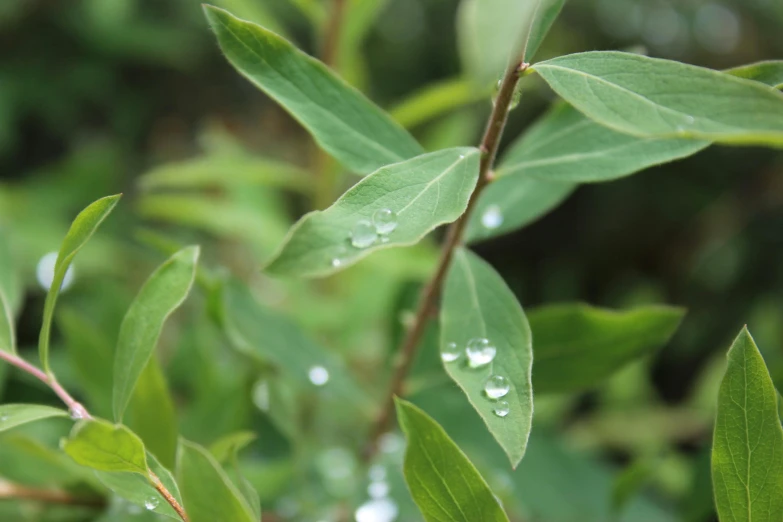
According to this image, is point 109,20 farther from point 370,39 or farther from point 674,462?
point 674,462

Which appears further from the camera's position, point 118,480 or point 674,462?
point 674,462

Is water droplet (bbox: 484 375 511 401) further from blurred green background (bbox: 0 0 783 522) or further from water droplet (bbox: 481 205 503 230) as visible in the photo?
blurred green background (bbox: 0 0 783 522)

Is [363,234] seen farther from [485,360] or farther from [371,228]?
[485,360]

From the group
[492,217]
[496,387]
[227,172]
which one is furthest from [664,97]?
[227,172]


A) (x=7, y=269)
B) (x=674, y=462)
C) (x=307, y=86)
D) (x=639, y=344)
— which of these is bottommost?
(x=674, y=462)

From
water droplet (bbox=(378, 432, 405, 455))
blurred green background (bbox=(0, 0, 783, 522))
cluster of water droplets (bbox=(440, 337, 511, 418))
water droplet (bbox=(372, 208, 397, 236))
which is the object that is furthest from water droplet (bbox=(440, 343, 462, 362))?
blurred green background (bbox=(0, 0, 783, 522))

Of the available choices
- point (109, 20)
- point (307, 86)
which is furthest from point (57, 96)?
point (307, 86)

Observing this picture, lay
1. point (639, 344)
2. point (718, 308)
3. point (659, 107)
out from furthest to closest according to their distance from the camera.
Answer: point (718, 308) < point (639, 344) < point (659, 107)

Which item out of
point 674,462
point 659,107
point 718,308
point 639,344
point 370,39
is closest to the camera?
point 659,107
